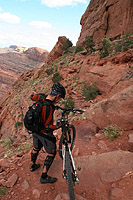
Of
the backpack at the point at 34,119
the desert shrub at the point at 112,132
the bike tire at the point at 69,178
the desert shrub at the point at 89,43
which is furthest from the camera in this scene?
the desert shrub at the point at 89,43

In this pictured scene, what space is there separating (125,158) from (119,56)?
8.34 meters

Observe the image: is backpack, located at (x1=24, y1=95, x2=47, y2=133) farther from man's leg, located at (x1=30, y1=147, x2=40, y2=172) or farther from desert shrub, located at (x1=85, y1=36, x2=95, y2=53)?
desert shrub, located at (x1=85, y1=36, x2=95, y2=53)

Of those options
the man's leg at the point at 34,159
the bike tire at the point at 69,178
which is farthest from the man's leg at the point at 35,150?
the bike tire at the point at 69,178

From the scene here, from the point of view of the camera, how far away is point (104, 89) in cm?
986

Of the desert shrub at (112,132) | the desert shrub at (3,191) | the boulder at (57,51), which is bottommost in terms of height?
the desert shrub at (3,191)

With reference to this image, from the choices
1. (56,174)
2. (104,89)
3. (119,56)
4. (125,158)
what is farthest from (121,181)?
(119,56)

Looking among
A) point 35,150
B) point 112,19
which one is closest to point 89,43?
point 112,19

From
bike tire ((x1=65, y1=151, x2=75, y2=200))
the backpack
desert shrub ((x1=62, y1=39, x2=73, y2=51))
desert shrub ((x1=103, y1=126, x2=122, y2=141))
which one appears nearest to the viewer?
A: bike tire ((x1=65, y1=151, x2=75, y2=200))

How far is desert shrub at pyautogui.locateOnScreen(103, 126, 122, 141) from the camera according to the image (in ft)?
12.9

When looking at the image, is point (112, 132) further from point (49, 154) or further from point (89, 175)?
→ point (49, 154)

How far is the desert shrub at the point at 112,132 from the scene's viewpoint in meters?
3.95

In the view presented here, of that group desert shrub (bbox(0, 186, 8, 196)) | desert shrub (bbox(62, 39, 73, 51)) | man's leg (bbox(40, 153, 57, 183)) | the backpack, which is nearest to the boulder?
desert shrub (bbox(62, 39, 73, 51))

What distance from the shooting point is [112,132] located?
4109 millimetres

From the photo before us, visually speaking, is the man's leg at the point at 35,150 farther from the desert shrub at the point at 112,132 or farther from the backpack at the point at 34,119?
the desert shrub at the point at 112,132
